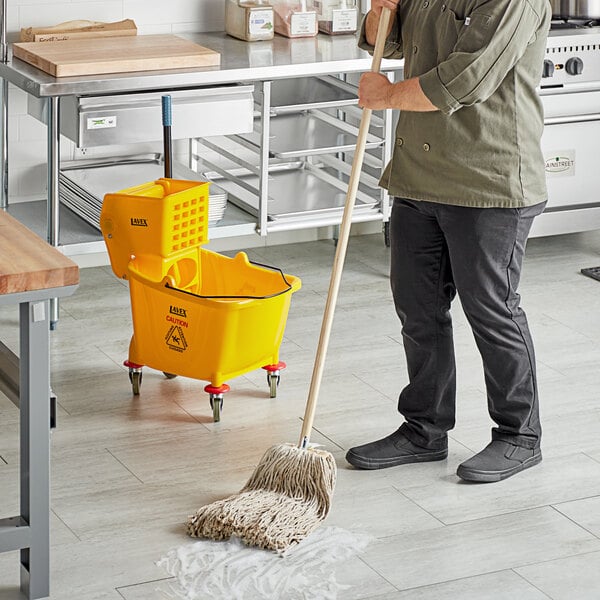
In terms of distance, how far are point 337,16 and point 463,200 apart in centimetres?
186

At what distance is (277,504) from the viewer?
2.86 m

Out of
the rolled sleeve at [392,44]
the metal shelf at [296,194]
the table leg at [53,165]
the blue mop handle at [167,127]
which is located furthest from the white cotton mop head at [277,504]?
the metal shelf at [296,194]

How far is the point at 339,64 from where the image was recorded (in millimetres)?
4238

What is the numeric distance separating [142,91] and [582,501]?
6.34 ft

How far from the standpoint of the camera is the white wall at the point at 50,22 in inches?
176

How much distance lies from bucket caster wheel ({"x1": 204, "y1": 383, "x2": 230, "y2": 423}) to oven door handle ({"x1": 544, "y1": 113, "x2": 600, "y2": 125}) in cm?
197

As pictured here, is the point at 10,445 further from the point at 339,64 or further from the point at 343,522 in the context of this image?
the point at 339,64

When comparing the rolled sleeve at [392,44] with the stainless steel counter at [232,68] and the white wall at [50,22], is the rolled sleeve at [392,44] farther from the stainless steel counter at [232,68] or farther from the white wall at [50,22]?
the white wall at [50,22]

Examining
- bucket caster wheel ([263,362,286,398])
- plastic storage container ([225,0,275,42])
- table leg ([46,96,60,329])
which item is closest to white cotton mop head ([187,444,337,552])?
bucket caster wheel ([263,362,286,398])

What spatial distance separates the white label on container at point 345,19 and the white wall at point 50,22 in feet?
1.51

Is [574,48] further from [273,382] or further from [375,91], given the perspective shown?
[375,91]

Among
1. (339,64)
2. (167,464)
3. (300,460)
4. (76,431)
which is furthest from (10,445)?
(339,64)

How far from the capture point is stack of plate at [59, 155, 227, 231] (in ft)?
14.1

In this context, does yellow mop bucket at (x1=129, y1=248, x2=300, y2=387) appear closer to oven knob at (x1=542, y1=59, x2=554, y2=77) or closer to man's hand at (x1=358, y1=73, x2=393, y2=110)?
man's hand at (x1=358, y1=73, x2=393, y2=110)
